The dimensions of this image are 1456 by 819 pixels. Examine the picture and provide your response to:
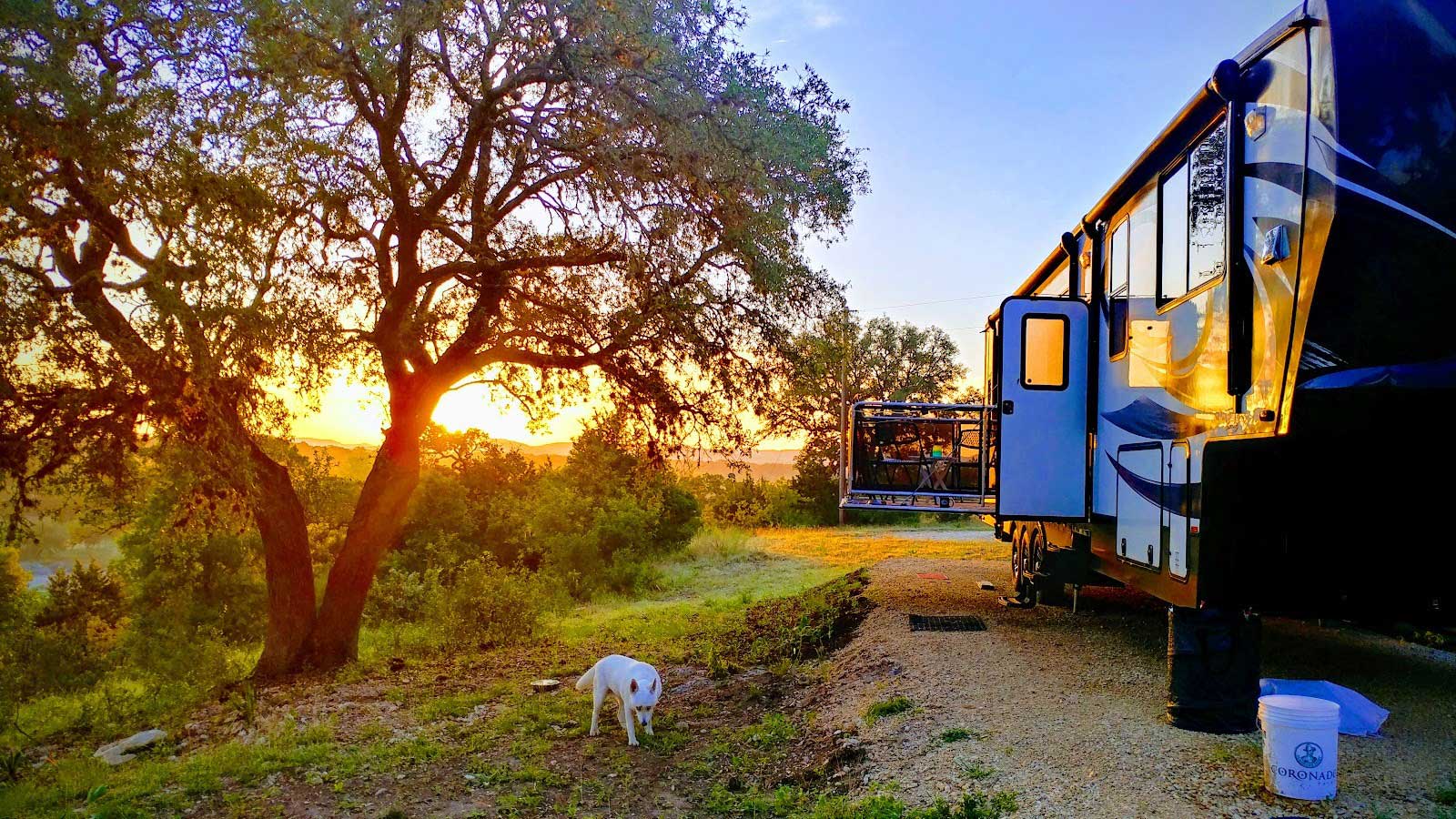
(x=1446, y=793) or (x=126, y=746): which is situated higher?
(x=1446, y=793)

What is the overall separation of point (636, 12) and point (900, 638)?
5996 mm

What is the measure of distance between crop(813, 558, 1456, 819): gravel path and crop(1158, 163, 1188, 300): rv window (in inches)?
100

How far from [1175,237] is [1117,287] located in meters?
1.39

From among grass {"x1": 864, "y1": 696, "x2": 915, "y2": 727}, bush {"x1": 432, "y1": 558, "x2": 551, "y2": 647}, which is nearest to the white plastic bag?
grass {"x1": 864, "y1": 696, "x2": 915, "y2": 727}

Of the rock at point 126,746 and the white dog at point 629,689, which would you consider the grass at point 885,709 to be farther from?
the rock at point 126,746

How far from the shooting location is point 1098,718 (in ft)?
18.7

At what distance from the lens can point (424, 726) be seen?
7820 millimetres

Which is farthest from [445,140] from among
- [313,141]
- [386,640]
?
[386,640]

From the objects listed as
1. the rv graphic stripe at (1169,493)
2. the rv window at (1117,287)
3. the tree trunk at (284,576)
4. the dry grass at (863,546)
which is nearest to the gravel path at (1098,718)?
the rv graphic stripe at (1169,493)

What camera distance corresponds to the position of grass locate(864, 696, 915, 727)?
20.7ft

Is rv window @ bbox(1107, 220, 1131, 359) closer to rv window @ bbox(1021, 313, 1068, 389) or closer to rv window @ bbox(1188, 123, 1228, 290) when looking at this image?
rv window @ bbox(1021, 313, 1068, 389)

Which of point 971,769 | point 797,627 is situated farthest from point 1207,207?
point 797,627

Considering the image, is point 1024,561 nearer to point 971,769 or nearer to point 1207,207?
point 971,769

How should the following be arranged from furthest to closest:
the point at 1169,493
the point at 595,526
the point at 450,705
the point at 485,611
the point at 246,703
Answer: the point at 595,526 < the point at 485,611 < the point at 246,703 < the point at 450,705 < the point at 1169,493
